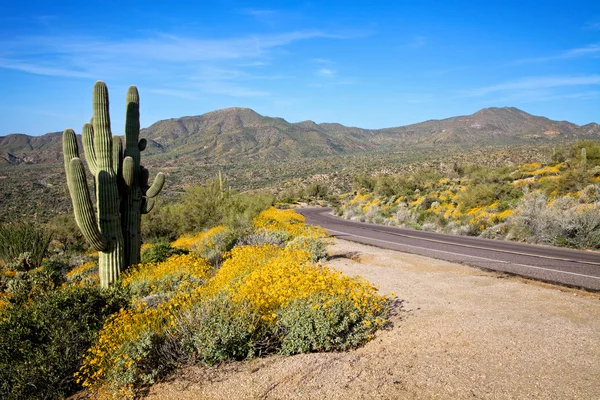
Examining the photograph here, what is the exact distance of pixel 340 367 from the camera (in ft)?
15.1

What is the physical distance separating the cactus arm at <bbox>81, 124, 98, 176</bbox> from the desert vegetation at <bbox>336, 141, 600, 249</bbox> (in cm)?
1566

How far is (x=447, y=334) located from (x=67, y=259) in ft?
62.2

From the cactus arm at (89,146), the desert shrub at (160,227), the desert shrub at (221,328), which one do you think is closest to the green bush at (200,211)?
the desert shrub at (160,227)

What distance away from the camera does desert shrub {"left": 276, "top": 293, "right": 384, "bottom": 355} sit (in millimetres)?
5293

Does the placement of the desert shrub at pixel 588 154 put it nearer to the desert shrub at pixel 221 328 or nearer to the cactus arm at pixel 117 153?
the desert shrub at pixel 221 328

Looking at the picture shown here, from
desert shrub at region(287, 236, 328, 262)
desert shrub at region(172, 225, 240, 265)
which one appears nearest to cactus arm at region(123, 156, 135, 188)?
desert shrub at region(172, 225, 240, 265)

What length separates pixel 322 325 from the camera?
5379 millimetres

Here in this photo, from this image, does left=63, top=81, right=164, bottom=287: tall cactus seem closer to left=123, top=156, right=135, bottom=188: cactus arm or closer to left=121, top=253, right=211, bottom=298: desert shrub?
left=123, top=156, right=135, bottom=188: cactus arm

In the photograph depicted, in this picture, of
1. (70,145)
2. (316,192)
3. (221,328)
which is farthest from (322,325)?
(316,192)

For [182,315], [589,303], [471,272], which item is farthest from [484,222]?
[182,315]

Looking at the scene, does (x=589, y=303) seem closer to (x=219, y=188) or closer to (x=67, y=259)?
(x=219, y=188)

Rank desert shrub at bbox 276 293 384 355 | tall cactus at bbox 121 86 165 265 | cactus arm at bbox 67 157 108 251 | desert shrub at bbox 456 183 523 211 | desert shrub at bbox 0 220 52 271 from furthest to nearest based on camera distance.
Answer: desert shrub at bbox 456 183 523 211
desert shrub at bbox 0 220 52 271
tall cactus at bbox 121 86 165 265
cactus arm at bbox 67 157 108 251
desert shrub at bbox 276 293 384 355

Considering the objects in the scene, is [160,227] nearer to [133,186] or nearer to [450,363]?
[133,186]

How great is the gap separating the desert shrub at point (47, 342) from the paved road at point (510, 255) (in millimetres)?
9232
